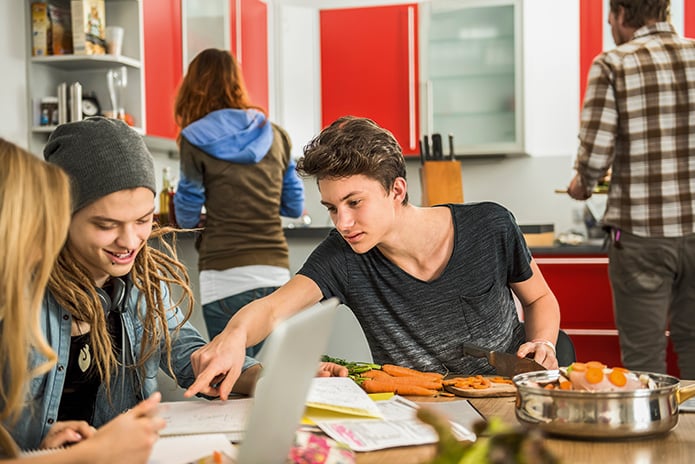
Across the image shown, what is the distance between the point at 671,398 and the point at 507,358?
45 centimetres

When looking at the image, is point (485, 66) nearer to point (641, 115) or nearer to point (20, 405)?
point (641, 115)

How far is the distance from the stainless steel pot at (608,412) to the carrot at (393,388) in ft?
1.16

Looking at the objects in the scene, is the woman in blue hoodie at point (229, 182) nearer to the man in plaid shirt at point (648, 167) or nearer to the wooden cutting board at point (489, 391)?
the man in plaid shirt at point (648, 167)

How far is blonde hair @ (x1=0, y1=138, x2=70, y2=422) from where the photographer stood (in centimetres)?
121

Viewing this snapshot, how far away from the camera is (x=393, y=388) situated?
65.6 inches

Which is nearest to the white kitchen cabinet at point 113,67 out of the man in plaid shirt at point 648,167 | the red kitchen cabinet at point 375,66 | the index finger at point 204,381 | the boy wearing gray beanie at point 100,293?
the red kitchen cabinet at point 375,66

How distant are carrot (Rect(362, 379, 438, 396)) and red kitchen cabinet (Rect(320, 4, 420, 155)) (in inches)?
140

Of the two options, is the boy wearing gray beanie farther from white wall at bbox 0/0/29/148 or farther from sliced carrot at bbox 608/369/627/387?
white wall at bbox 0/0/29/148

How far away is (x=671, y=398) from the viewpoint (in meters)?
1.32

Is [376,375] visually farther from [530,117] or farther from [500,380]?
[530,117]

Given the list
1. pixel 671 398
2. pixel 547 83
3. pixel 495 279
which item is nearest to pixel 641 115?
pixel 495 279

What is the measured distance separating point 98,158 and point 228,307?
1752mm

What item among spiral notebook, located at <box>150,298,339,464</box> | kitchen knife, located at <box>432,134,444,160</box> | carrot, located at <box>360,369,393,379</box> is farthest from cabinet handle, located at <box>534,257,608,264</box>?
spiral notebook, located at <box>150,298,339,464</box>

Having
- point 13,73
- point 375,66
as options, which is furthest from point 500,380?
point 375,66
